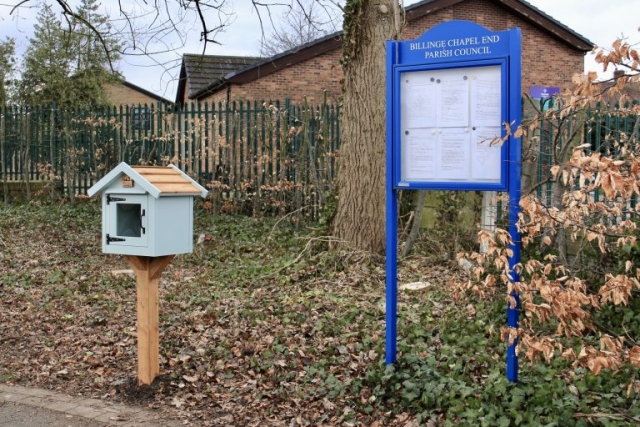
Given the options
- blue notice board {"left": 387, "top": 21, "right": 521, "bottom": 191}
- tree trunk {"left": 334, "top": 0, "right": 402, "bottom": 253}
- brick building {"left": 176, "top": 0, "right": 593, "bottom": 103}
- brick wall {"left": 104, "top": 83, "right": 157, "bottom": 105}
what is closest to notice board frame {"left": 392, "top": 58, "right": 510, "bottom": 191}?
blue notice board {"left": 387, "top": 21, "right": 521, "bottom": 191}

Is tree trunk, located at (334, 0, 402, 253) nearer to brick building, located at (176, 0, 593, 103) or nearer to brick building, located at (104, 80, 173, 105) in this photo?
brick building, located at (176, 0, 593, 103)

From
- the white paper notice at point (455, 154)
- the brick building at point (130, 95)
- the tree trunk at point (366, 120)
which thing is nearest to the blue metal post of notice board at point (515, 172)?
the white paper notice at point (455, 154)

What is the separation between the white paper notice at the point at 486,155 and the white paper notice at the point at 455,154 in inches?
1.9

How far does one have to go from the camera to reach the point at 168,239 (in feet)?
16.5

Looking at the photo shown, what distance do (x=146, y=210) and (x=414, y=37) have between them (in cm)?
2027

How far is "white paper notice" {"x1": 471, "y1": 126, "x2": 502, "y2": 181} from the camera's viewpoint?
4.26 m

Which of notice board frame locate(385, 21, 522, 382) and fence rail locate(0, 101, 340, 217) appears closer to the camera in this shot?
notice board frame locate(385, 21, 522, 382)

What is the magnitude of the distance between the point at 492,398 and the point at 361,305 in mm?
2682

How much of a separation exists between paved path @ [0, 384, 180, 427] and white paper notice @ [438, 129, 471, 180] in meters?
2.48

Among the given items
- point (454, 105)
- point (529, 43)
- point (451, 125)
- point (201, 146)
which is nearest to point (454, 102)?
point (454, 105)

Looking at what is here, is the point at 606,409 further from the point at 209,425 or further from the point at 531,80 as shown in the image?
the point at 531,80

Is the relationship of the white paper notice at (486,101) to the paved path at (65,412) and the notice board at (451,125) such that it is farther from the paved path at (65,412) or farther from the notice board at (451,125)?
the paved path at (65,412)

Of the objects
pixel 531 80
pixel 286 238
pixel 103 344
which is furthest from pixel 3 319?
pixel 531 80

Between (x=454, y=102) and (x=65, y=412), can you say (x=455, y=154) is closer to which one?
(x=454, y=102)
